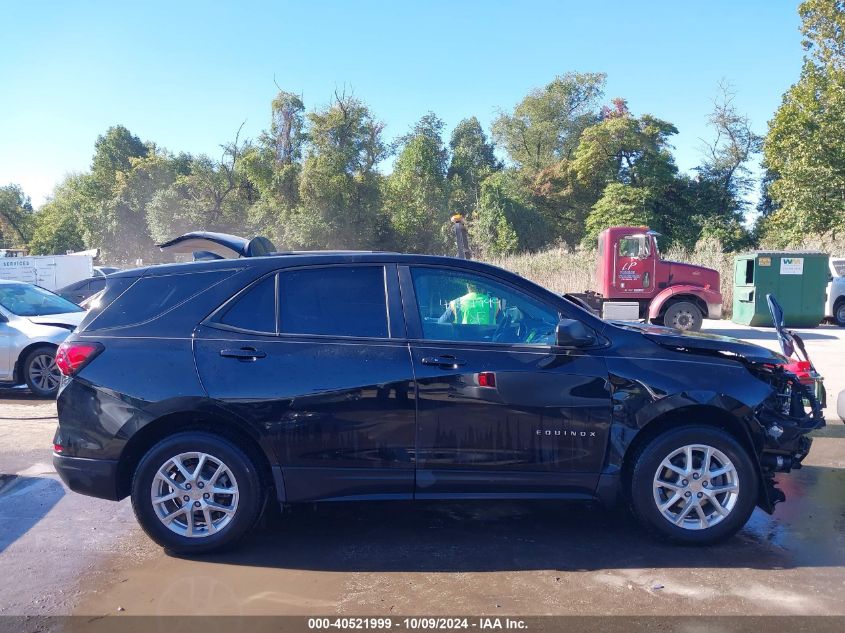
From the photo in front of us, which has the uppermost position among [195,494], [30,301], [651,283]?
[651,283]

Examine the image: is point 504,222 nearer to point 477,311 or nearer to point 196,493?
point 477,311

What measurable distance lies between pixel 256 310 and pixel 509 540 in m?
2.22

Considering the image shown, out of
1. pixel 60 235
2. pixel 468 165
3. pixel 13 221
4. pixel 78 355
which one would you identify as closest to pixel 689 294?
pixel 78 355

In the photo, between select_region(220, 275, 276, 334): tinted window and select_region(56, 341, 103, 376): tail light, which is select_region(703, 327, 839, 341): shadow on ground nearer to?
select_region(220, 275, 276, 334): tinted window

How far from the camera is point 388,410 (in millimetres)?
4156

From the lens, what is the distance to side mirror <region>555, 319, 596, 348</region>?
4.16 meters


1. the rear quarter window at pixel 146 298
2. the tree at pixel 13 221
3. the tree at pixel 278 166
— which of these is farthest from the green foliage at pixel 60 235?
the rear quarter window at pixel 146 298

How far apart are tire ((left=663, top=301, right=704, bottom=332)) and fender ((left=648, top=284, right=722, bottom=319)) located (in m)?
0.21

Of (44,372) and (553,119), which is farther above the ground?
(553,119)

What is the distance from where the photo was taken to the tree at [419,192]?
35.8 m

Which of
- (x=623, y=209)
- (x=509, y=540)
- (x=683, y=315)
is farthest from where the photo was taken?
(x=623, y=209)

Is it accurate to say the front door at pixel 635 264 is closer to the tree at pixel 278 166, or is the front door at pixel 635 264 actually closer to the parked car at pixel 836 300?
the parked car at pixel 836 300

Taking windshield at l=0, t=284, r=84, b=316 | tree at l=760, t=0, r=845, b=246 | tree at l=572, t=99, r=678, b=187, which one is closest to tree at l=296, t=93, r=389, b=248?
tree at l=572, t=99, r=678, b=187

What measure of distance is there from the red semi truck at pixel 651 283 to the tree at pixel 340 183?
18.1 m
